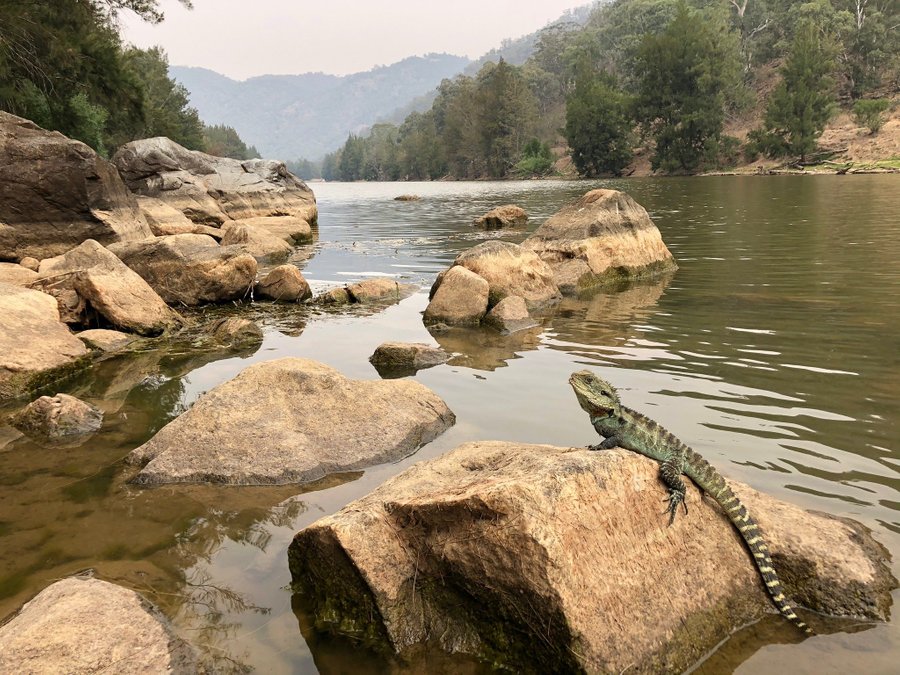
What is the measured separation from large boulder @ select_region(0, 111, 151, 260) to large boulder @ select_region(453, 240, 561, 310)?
929 cm

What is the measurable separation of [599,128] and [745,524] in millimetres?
82103

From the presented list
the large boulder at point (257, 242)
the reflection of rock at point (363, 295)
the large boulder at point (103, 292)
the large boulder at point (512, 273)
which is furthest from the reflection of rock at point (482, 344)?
the large boulder at point (257, 242)

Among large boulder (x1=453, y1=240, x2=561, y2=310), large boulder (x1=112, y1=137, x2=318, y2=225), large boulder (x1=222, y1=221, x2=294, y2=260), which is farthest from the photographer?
large boulder (x1=112, y1=137, x2=318, y2=225)

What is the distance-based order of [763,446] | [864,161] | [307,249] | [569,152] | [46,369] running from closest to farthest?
[763,446] < [46,369] < [307,249] < [864,161] < [569,152]

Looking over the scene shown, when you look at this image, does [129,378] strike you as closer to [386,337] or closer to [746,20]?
[386,337]

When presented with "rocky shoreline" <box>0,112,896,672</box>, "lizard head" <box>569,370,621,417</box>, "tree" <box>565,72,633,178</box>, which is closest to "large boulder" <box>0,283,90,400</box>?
"rocky shoreline" <box>0,112,896,672</box>

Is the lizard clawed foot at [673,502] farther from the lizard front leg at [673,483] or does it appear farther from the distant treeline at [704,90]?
the distant treeline at [704,90]

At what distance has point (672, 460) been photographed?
4.33 m

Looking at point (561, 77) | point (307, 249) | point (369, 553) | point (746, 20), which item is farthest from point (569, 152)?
point (369, 553)

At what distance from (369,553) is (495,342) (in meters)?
7.08

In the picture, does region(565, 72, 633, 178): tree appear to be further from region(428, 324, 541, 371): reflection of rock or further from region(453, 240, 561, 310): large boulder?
region(428, 324, 541, 371): reflection of rock

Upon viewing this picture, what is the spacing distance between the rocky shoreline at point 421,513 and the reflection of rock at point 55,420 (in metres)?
0.02

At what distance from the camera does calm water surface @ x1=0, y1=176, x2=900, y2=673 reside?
4.18m

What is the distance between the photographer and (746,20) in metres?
94.0
